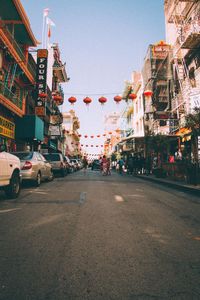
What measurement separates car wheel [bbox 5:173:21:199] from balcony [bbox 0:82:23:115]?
400 inches

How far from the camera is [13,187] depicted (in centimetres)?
777

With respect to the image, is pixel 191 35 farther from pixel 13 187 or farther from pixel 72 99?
pixel 13 187

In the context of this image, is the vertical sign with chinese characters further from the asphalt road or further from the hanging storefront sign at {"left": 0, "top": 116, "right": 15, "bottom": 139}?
the asphalt road

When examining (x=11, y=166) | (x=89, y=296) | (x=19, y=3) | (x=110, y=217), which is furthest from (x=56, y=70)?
(x=89, y=296)

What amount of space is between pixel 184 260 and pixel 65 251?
4.81ft

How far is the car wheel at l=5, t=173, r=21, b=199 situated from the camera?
25.0ft

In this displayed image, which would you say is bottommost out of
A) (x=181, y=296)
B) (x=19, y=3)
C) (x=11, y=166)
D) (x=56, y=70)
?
(x=181, y=296)

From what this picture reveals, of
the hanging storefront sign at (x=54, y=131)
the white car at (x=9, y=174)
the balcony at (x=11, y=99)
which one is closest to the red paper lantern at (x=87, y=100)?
the balcony at (x=11, y=99)

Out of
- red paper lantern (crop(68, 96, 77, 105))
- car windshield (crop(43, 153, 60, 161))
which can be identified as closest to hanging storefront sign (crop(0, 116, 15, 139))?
car windshield (crop(43, 153, 60, 161))

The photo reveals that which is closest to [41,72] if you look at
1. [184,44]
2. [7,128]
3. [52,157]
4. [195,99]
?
[7,128]

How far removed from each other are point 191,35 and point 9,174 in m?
16.6

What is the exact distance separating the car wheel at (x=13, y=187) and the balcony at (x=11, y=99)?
10170 millimetres

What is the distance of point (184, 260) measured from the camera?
2.90m

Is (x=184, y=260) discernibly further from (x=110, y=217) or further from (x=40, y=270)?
(x=110, y=217)
